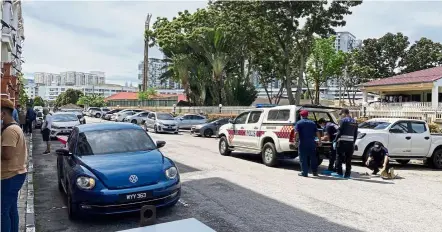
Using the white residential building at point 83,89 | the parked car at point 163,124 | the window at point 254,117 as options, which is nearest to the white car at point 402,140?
the window at point 254,117

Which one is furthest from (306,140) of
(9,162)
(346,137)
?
(9,162)

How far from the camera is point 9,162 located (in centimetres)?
448

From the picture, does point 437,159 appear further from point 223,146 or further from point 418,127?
point 223,146

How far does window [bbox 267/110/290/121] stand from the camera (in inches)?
452

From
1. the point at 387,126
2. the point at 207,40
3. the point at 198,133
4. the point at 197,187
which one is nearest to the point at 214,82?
the point at 207,40

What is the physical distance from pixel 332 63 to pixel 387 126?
41.3m

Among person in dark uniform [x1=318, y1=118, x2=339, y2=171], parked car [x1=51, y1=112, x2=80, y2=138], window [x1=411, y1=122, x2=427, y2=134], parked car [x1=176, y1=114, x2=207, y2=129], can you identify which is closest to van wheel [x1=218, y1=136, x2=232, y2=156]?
person in dark uniform [x1=318, y1=118, x2=339, y2=171]

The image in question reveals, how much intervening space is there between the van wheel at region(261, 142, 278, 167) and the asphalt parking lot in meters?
0.36

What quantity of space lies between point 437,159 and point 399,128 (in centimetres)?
177

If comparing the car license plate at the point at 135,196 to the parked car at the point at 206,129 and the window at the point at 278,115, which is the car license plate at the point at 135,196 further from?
the parked car at the point at 206,129

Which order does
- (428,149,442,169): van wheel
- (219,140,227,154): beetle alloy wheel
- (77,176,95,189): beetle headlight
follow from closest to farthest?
(77,176,95,189): beetle headlight
(428,149,442,169): van wheel
(219,140,227,154): beetle alloy wheel

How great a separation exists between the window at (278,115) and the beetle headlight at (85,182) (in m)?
6.83

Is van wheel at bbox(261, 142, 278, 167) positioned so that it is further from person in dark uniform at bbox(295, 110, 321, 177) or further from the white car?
the white car

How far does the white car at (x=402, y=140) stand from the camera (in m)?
12.5
